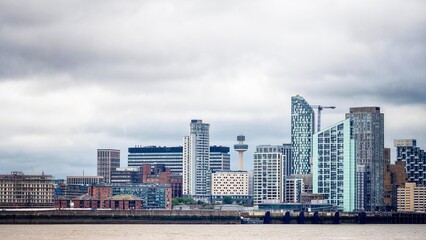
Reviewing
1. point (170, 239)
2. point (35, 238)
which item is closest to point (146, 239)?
point (170, 239)

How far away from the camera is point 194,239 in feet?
648

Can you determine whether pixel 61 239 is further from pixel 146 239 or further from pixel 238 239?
pixel 238 239

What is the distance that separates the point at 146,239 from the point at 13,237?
23538 millimetres

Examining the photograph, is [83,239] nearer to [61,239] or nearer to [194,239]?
[61,239]

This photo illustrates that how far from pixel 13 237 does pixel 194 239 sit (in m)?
31.4

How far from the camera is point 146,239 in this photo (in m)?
196

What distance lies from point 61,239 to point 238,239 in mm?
30411

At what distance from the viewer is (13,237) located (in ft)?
656

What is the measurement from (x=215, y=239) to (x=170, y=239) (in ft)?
26.1

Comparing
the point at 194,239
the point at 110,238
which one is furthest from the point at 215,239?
the point at 110,238

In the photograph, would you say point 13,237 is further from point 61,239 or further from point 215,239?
point 215,239

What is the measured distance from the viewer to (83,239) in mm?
193125

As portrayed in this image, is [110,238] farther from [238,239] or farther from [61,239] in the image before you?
[238,239]

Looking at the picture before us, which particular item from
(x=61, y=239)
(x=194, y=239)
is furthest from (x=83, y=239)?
(x=194, y=239)
